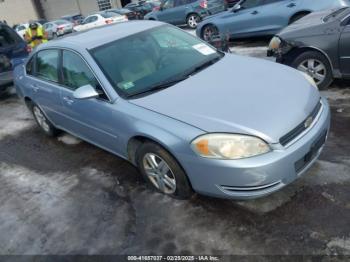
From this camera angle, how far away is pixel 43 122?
5473 millimetres

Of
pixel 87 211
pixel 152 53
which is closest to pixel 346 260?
pixel 87 211

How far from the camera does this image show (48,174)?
4445 millimetres

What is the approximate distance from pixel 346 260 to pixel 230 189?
38.0 inches

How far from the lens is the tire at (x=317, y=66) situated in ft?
16.7

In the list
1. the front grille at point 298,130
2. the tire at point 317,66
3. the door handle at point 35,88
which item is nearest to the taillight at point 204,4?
the tire at point 317,66

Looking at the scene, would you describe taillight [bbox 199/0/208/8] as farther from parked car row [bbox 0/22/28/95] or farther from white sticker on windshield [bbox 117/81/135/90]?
white sticker on windshield [bbox 117/81/135/90]

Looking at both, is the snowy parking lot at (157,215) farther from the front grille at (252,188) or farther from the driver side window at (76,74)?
the driver side window at (76,74)

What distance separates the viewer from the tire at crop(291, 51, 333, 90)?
16.7 feet

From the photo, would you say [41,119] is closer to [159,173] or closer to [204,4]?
[159,173]

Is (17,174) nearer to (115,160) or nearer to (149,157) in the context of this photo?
(115,160)

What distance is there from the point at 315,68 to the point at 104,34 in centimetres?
314

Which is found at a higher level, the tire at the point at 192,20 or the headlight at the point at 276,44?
the headlight at the point at 276,44

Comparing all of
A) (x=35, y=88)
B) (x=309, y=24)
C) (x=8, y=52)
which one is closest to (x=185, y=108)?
(x=35, y=88)

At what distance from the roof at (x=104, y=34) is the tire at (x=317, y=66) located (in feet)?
7.59
